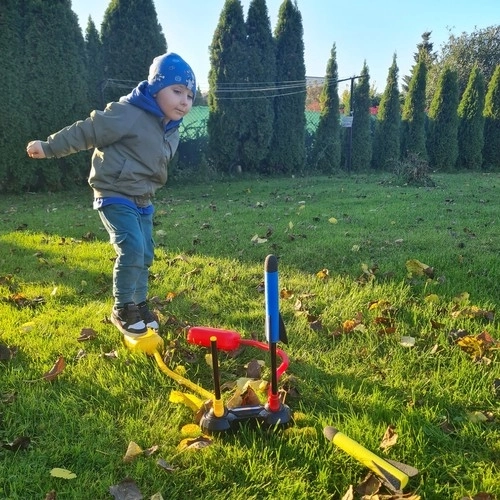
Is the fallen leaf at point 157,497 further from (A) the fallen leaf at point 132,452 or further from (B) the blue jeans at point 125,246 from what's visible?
(B) the blue jeans at point 125,246

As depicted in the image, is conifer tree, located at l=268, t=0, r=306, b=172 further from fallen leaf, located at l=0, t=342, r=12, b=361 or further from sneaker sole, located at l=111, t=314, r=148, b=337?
fallen leaf, located at l=0, t=342, r=12, b=361

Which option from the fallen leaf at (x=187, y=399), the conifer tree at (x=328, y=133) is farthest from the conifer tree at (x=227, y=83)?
the fallen leaf at (x=187, y=399)

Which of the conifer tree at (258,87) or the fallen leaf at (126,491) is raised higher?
the conifer tree at (258,87)

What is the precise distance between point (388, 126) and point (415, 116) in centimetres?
140

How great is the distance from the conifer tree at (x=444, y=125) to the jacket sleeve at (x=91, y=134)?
2003cm

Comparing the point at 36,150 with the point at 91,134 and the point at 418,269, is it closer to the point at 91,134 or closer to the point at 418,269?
the point at 91,134

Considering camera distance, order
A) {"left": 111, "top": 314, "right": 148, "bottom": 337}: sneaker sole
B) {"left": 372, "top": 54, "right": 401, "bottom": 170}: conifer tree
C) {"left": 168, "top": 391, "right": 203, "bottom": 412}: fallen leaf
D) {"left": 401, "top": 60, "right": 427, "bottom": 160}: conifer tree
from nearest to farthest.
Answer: {"left": 168, "top": 391, "right": 203, "bottom": 412}: fallen leaf
{"left": 111, "top": 314, "right": 148, "bottom": 337}: sneaker sole
{"left": 372, "top": 54, "right": 401, "bottom": 170}: conifer tree
{"left": 401, "top": 60, "right": 427, "bottom": 160}: conifer tree

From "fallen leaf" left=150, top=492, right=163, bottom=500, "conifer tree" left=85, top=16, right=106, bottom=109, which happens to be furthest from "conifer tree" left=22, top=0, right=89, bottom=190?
"fallen leaf" left=150, top=492, right=163, bottom=500

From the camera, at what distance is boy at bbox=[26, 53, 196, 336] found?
2697mm

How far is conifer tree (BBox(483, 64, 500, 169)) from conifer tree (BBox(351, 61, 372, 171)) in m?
6.59

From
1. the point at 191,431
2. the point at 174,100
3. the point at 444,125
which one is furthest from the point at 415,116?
the point at 191,431

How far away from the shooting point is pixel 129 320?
2.76 metres

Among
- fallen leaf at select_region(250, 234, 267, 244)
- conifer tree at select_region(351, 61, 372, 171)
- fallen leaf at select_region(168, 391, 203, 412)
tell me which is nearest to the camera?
fallen leaf at select_region(168, 391, 203, 412)

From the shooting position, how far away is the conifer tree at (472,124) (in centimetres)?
2055
